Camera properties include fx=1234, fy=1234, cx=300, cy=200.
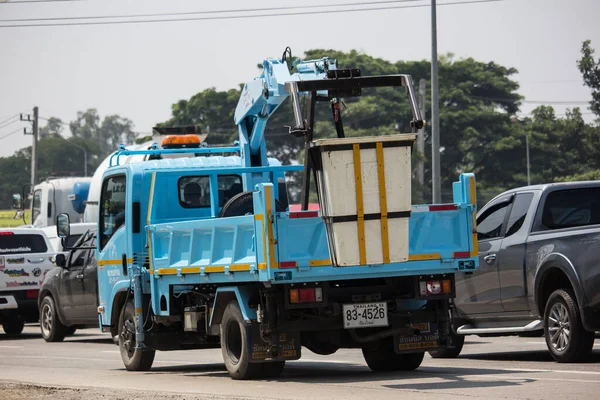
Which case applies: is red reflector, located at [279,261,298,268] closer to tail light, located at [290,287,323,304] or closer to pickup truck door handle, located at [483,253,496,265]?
tail light, located at [290,287,323,304]

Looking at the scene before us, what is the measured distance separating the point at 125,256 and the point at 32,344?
7.74m

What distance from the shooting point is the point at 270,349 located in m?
12.1

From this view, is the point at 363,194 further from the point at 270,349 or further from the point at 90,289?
the point at 90,289

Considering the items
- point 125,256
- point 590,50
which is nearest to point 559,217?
point 125,256

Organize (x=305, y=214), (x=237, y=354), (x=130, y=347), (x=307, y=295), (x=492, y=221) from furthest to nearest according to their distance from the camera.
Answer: (x=130, y=347) → (x=492, y=221) → (x=237, y=354) → (x=307, y=295) → (x=305, y=214)

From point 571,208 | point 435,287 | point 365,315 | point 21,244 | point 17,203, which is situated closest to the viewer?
point 365,315

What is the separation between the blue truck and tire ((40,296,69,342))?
7139 mm

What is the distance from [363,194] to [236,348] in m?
2.49

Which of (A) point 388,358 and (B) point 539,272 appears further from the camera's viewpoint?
(B) point 539,272

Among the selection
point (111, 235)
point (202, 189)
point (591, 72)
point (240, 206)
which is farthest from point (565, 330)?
point (591, 72)

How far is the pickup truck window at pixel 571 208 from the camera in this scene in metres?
14.0

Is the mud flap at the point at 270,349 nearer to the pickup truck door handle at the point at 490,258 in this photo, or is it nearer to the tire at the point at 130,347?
the tire at the point at 130,347

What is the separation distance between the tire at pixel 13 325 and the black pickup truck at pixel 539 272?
1200cm

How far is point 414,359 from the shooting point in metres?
13.3
